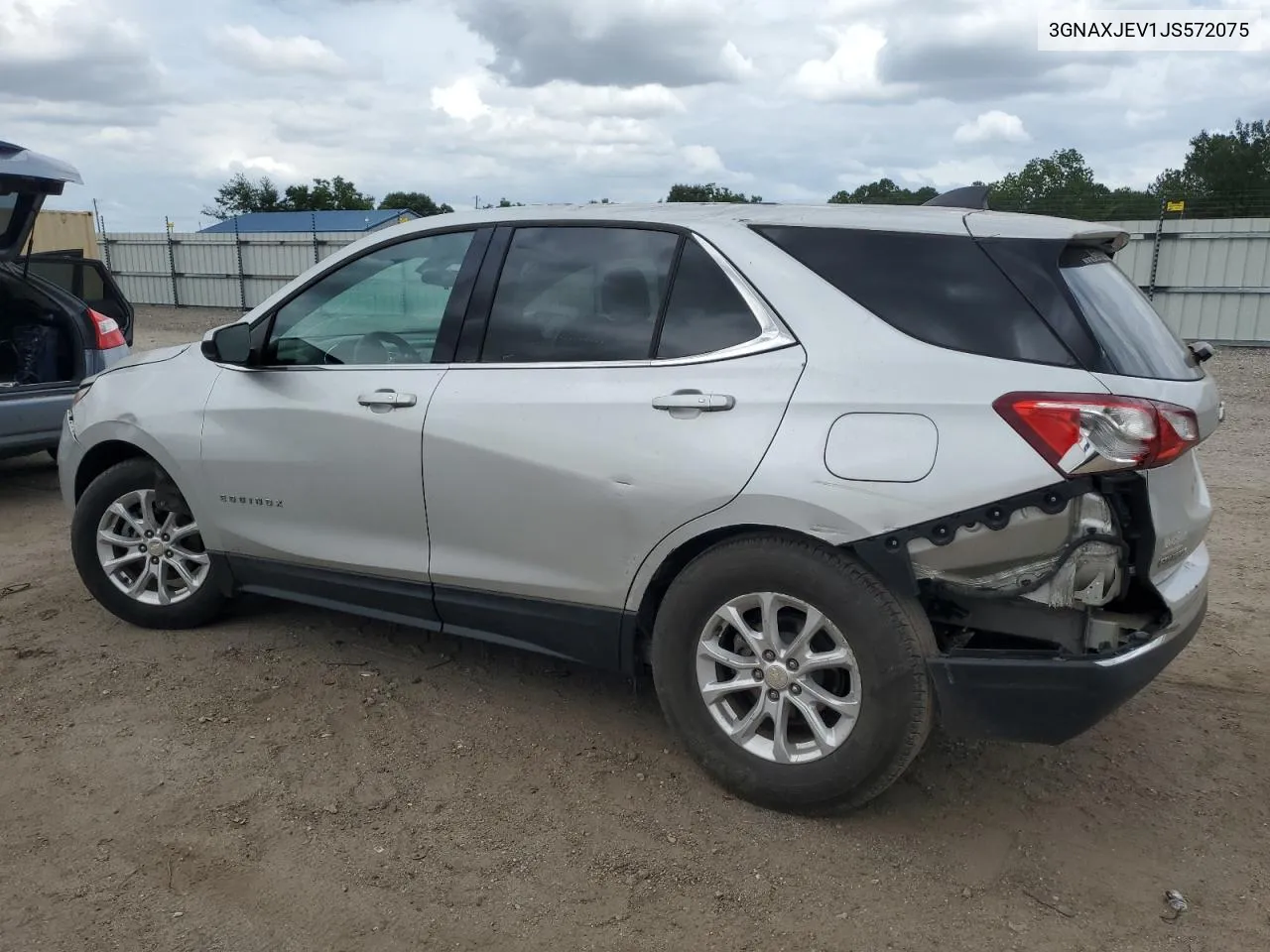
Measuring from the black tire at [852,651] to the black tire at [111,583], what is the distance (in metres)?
2.22

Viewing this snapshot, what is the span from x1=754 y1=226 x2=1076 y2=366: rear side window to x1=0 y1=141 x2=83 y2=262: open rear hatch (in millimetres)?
4825

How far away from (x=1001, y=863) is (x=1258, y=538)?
12.8ft

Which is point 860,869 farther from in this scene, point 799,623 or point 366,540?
point 366,540

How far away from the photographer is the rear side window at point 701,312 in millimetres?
3135

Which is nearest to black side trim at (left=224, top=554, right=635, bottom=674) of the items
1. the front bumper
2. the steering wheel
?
the steering wheel

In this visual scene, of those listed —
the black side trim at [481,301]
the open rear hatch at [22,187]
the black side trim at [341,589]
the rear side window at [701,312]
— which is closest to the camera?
the rear side window at [701,312]

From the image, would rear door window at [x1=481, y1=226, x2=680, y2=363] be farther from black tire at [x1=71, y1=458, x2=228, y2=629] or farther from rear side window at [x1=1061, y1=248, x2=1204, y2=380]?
black tire at [x1=71, y1=458, x2=228, y2=629]

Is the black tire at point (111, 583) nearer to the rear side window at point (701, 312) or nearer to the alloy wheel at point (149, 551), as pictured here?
the alloy wheel at point (149, 551)

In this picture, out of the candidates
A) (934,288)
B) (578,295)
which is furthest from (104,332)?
(934,288)

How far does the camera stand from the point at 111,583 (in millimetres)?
4523

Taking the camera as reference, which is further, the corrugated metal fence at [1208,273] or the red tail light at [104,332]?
the corrugated metal fence at [1208,273]

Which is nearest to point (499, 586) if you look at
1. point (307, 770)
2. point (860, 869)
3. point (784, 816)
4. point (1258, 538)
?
point (307, 770)

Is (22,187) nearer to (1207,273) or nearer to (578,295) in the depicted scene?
(578,295)

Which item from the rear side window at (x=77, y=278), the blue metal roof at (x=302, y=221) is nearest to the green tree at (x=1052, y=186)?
the rear side window at (x=77, y=278)
